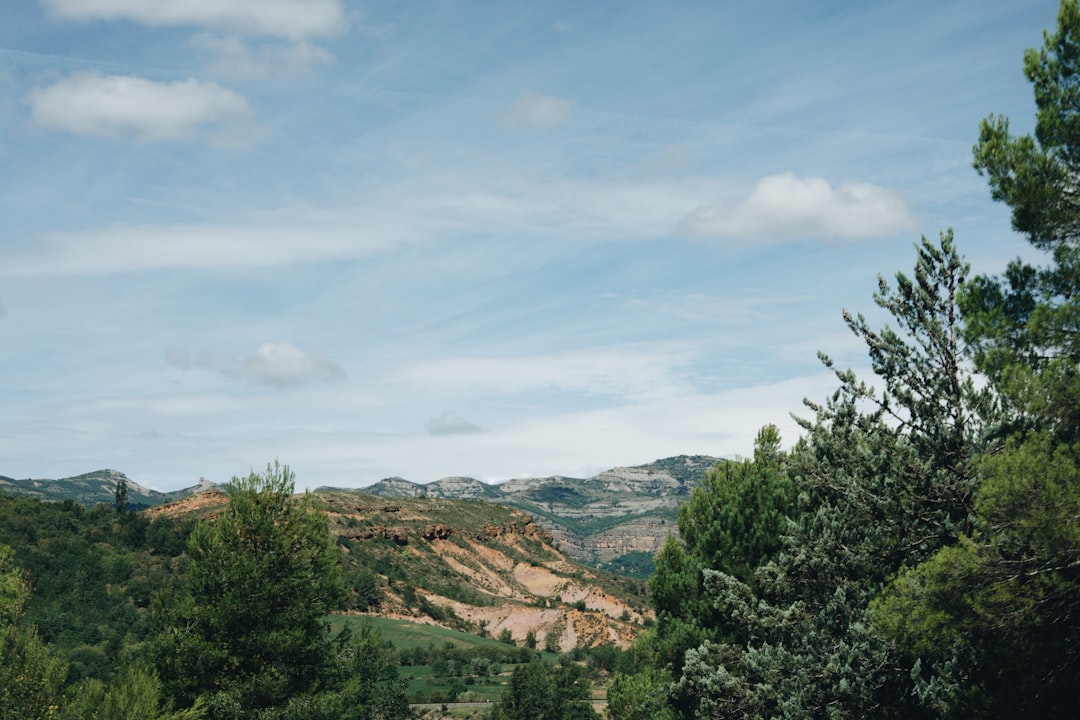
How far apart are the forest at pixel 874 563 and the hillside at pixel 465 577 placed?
91946 millimetres

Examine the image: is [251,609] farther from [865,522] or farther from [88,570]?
[88,570]

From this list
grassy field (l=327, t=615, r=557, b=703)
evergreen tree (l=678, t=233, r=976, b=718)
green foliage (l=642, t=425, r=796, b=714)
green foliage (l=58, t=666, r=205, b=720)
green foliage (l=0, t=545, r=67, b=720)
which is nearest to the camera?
evergreen tree (l=678, t=233, r=976, b=718)

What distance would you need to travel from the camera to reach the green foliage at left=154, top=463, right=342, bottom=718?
2497cm

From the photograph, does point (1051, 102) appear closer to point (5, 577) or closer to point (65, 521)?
point (5, 577)

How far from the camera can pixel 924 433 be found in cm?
1880

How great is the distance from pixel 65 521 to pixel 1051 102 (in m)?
132

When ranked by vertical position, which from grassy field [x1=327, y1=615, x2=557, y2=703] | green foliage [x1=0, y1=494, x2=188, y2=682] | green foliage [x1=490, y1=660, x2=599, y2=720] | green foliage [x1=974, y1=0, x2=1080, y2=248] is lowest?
grassy field [x1=327, y1=615, x2=557, y2=703]

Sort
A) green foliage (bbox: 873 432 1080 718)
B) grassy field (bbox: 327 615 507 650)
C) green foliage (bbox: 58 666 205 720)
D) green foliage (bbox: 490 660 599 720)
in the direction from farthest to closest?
grassy field (bbox: 327 615 507 650)
green foliage (bbox: 490 660 599 720)
green foliage (bbox: 58 666 205 720)
green foliage (bbox: 873 432 1080 718)

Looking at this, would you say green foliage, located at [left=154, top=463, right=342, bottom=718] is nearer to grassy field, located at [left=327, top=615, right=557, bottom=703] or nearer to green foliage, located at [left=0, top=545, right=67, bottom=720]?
green foliage, located at [left=0, top=545, right=67, bottom=720]

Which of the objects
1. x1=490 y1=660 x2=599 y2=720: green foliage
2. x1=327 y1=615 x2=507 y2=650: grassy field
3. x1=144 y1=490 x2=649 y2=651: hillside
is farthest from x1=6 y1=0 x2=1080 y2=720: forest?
x1=144 y1=490 x2=649 y2=651: hillside

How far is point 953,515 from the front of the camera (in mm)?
18219

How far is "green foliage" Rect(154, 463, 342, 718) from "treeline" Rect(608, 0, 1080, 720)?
1150 cm

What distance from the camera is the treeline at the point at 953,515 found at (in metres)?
14.5

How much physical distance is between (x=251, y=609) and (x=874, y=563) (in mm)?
17314
